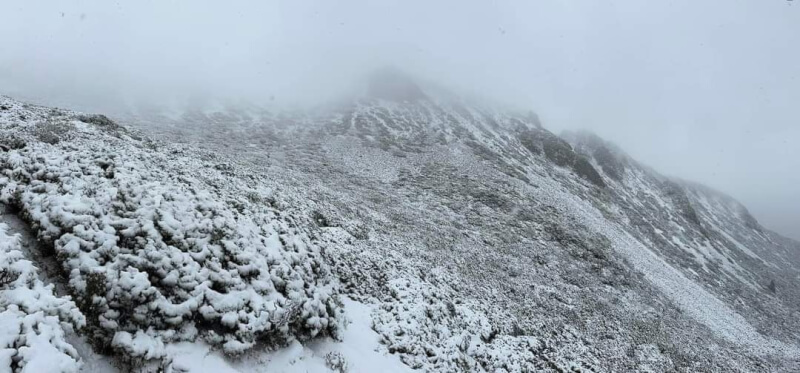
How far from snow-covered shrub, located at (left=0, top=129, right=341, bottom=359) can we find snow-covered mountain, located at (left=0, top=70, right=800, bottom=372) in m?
0.04

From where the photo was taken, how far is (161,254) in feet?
30.4

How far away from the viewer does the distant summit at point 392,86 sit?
293ft

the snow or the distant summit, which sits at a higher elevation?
the distant summit

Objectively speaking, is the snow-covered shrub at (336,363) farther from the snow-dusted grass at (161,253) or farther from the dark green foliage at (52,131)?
the dark green foliage at (52,131)

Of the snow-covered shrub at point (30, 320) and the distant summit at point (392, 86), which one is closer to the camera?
the snow-covered shrub at point (30, 320)

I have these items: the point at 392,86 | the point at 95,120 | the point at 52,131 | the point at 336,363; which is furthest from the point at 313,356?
the point at 392,86

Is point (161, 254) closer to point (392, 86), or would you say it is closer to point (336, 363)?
point (336, 363)

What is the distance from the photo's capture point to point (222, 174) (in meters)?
16.0

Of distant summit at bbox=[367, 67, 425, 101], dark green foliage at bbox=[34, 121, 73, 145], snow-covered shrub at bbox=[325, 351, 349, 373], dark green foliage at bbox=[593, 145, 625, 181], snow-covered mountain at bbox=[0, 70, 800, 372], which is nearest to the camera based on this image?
snow-covered mountain at bbox=[0, 70, 800, 372]

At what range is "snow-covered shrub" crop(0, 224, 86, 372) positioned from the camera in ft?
20.2

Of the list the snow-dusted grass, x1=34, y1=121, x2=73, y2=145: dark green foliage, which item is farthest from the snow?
x1=34, y1=121, x2=73, y2=145: dark green foliage

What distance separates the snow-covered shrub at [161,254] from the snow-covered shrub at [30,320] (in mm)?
546

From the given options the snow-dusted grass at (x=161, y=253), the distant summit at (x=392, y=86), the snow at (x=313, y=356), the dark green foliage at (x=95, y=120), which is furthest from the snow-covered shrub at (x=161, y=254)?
the distant summit at (x=392, y=86)

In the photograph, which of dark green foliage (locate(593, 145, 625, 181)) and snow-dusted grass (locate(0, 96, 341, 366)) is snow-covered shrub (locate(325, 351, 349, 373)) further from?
dark green foliage (locate(593, 145, 625, 181))
